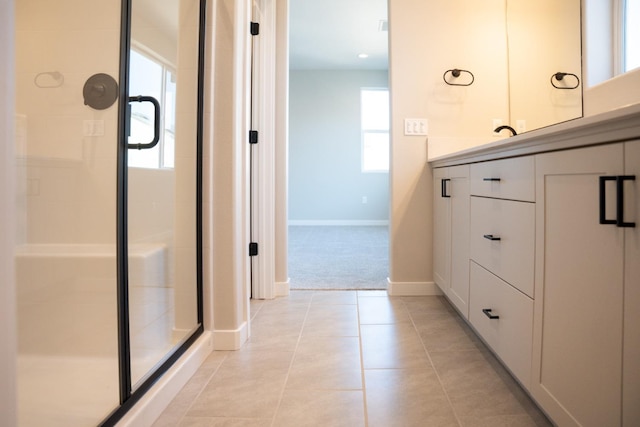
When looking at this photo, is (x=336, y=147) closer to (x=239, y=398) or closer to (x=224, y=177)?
(x=224, y=177)

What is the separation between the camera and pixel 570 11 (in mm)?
1931

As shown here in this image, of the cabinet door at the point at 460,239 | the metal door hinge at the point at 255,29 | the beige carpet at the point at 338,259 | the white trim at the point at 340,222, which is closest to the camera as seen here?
the cabinet door at the point at 460,239

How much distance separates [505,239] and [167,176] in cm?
140

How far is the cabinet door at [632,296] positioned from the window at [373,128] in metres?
6.05

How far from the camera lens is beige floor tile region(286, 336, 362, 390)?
4.55 feet

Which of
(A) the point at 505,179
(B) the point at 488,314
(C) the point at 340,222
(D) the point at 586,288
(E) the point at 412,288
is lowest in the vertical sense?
(E) the point at 412,288

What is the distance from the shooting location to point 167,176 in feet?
5.54

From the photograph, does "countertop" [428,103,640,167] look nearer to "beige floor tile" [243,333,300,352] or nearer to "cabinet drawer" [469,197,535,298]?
"cabinet drawer" [469,197,535,298]

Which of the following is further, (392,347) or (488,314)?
(392,347)

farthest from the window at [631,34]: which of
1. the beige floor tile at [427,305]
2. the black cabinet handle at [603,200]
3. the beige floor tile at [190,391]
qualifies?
the beige floor tile at [190,391]

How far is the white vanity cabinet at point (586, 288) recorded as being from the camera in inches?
29.1

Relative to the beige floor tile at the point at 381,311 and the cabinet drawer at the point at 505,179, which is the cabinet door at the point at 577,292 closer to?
the cabinet drawer at the point at 505,179

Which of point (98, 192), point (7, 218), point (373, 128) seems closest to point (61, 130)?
point (98, 192)

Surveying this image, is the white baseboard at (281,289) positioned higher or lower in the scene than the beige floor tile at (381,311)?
higher
